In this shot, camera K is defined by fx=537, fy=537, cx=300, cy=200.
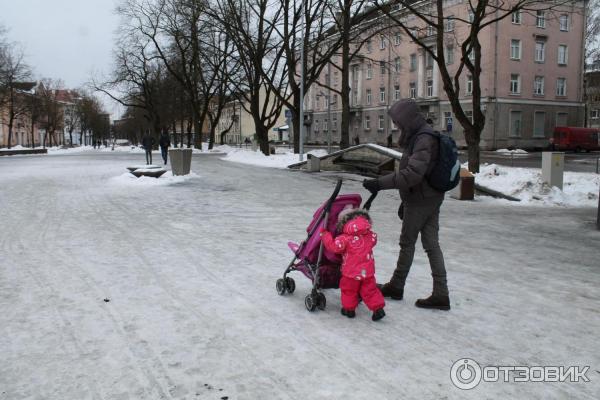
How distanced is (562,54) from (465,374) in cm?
5466

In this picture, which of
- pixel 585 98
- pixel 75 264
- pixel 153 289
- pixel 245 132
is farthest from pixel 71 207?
pixel 245 132

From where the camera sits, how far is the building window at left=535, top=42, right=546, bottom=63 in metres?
49.0

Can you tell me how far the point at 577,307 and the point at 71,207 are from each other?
9.72 metres

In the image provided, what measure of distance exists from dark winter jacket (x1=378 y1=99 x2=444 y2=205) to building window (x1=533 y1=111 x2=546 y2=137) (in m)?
48.8

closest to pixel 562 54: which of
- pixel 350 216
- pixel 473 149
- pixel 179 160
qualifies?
pixel 473 149

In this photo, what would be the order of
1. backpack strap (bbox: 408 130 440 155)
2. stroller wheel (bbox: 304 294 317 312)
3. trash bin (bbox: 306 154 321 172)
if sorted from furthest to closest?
trash bin (bbox: 306 154 321 172)
stroller wheel (bbox: 304 294 317 312)
backpack strap (bbox: 408 130 440 155)

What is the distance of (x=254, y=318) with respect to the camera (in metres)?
4.40

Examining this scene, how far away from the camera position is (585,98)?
176ft

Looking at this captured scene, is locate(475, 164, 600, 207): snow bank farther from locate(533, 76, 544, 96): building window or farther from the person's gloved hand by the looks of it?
locate(533, 76, 544, 96): building window

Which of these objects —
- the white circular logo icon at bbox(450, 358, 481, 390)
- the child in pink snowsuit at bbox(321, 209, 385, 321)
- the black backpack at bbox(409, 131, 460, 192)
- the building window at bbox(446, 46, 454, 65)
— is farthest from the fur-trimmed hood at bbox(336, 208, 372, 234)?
the building window at bbox(446, 46, 454, 65)

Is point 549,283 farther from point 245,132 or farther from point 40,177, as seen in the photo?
point 245,132

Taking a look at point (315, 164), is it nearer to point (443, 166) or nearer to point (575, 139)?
point (443, 166)

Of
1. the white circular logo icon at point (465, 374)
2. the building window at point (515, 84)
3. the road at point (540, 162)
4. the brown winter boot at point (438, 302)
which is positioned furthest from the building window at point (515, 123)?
the white circular logo icon at point (465, 374)

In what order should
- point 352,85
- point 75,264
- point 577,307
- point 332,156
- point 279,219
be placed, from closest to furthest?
1. point 577,307
2. point 75,264
3. point 279,219
4. point 332,156
5. point 352,85
